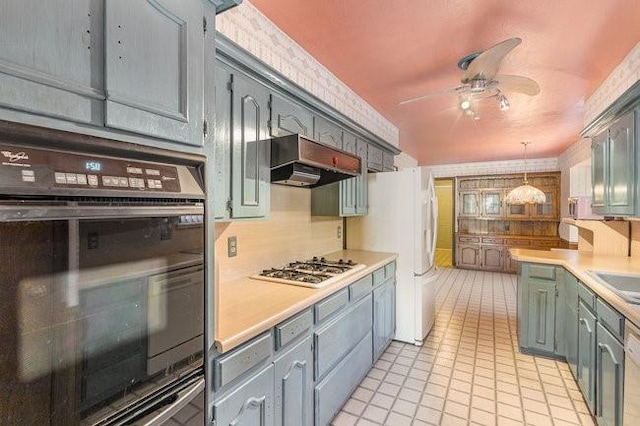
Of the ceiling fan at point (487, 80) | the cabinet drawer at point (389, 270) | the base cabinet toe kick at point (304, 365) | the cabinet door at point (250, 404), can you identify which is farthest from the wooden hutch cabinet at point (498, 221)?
the cabinet door at point (250, 404)

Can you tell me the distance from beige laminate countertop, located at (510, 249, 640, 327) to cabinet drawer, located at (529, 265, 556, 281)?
60 mm

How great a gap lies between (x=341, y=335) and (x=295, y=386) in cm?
55

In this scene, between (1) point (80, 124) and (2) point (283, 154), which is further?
(2) point (283, 154)

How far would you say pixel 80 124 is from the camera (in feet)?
2.47

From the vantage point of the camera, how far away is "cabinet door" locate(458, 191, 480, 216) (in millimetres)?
7039

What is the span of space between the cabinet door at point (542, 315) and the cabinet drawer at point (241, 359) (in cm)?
273

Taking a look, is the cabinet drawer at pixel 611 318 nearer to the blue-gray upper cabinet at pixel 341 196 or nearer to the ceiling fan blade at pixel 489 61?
the ceiling fan blade at pixel 489 61

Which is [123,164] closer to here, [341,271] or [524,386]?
[341,271]

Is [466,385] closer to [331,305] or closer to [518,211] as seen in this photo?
[331,305]

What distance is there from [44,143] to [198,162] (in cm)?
41

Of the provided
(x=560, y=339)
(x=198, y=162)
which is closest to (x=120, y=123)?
(x=198, y=162)

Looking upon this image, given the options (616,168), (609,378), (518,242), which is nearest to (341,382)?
(609,378)

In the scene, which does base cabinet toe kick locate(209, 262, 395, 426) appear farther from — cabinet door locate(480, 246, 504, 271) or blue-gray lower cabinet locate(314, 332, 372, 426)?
cabinet door locate(480, 246, 504, 271)

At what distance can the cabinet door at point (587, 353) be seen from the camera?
6.66 ft
